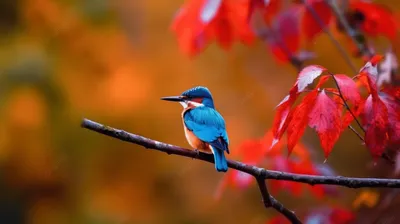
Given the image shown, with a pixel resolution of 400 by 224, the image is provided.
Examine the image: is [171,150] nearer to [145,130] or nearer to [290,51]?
[290,51]

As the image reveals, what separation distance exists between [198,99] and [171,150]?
0.56m

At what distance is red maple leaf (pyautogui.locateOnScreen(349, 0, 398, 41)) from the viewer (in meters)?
1.81

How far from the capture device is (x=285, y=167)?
73.2 inches

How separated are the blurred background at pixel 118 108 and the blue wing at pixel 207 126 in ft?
4.92

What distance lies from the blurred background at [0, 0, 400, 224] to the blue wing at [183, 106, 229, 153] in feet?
4.92

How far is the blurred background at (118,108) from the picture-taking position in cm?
323

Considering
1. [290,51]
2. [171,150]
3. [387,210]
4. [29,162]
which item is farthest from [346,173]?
[171,150]

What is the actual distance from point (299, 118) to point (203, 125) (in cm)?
49

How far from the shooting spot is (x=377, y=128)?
1.08 m

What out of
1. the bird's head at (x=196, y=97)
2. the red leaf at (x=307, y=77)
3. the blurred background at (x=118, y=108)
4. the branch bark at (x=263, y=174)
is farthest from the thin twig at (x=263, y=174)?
the blurred background at (x=118, y=108)

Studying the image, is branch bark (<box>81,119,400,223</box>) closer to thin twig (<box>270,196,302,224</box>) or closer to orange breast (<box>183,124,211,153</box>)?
thin twig (<box>270,196,302,224</box>)

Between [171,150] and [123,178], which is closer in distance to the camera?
[171,150]

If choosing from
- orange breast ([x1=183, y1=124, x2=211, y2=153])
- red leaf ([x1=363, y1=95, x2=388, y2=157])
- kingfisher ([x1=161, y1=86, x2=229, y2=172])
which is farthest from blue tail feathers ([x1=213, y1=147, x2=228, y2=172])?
red leaf ([x1=363, y1=95, x2=388, y2=157])

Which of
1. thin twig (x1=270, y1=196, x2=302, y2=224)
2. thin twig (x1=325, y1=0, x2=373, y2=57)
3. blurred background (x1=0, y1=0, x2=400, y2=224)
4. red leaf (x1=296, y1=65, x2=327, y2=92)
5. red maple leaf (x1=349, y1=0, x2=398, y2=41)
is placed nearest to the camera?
red leaf (x1=296, y1=65, x2=327, y2=92)
